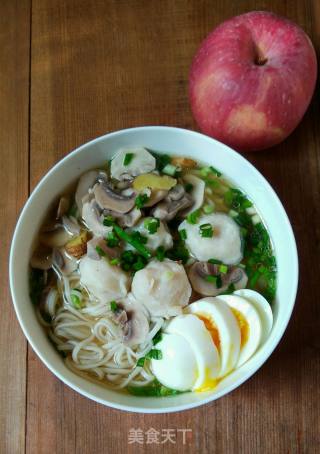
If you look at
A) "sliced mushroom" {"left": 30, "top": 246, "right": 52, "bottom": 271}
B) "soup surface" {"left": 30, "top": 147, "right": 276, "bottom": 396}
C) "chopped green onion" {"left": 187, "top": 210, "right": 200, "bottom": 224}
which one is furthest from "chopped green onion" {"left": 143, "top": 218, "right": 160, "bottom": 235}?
"sliced mushroom" {"left": 30, "top": 246, "right": 52, "bottom": 271}

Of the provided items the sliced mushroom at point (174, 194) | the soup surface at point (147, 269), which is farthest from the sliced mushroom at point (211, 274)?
the sliced mushroom at point (174, 194)

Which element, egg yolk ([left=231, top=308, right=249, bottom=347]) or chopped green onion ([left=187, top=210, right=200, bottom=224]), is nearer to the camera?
egg yolk ([left=231, top=308, right=249, bottom=347])

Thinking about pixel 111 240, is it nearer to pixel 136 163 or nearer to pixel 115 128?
pixel 136 163

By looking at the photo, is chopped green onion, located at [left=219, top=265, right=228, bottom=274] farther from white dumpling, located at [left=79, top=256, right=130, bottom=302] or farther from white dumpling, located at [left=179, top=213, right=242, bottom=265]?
white dumpling, located at [left=79, top=256, right=130, bottom=302]

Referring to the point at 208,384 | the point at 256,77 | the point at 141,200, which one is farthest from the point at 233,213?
the point at 208,384

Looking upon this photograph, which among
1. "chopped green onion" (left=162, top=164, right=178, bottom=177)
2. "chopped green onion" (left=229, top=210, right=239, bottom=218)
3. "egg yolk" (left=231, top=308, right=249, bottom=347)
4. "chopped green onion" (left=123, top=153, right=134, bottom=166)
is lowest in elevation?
"egg yolk" (left=231, top=308, right=249, bottom=347)

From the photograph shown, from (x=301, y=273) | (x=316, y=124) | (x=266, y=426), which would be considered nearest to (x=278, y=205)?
(x=301, y=273)

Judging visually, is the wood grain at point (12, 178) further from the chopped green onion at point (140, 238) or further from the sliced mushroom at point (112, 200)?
the chopped green onion at point (140, 238)
